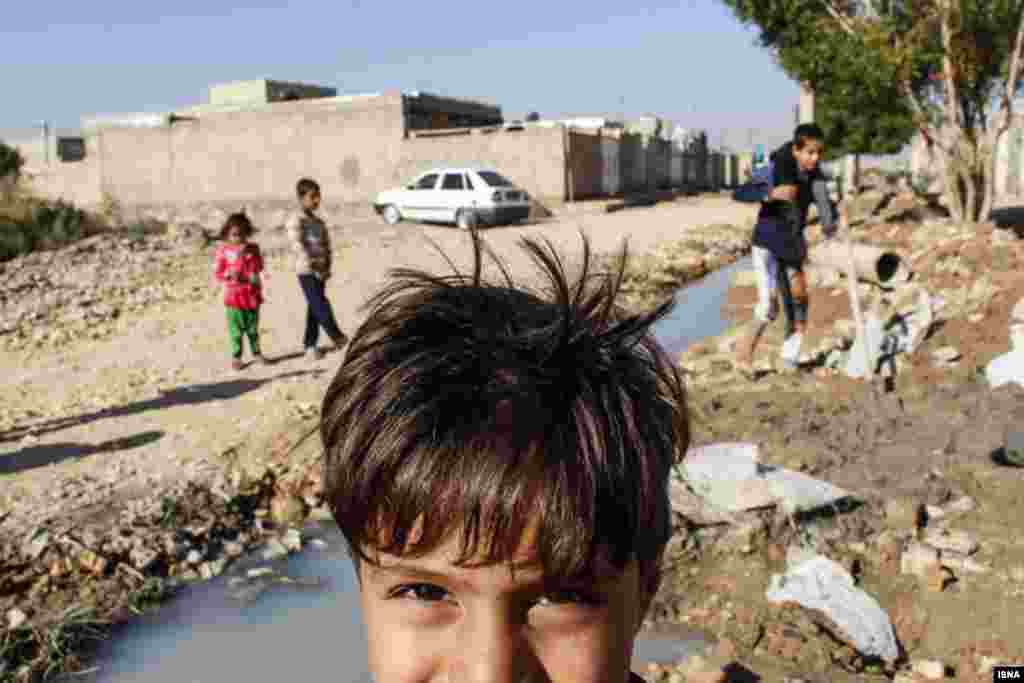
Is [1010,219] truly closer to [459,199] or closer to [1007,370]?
[459,199]

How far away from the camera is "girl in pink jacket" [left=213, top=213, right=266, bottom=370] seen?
26.5 feet

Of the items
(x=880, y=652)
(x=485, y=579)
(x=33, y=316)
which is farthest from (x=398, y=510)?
(x=33, y=316)

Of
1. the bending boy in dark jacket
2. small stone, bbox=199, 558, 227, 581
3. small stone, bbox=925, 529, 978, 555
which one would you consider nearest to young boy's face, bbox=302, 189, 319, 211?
the bending boy in dark jacket

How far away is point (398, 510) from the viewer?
1141 millimetres

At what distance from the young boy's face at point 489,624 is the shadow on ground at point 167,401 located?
6071mm

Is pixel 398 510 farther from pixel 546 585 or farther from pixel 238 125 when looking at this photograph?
pixel 238 125

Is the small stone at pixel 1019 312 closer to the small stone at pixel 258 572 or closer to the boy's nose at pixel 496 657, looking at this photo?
the small stone at pixel 258 572

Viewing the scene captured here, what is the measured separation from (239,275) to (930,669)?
6.26m

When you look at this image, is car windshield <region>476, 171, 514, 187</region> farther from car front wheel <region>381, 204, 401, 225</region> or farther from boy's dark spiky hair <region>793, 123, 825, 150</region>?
boy's dark spiky hair <region>793, 123, 825, 150</region>

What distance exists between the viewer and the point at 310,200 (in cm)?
811

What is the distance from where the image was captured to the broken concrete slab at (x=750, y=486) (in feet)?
13.6

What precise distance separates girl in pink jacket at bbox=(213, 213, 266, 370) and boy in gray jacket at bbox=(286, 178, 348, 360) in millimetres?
345

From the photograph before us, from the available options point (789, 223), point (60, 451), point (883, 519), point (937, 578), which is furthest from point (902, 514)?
point (60, 451)

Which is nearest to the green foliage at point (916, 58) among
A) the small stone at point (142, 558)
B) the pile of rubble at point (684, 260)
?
the pile of rubble at point (684, 260)
